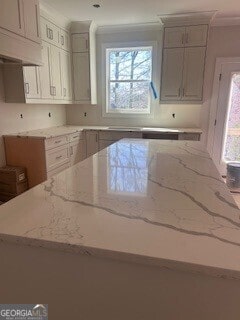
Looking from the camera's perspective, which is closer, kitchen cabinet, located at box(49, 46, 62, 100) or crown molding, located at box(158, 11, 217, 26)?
crown molding, located at box(158, 11, 217, 26)

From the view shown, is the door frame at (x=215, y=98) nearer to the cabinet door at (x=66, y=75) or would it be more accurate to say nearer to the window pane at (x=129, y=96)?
the window pane at (x=129, y=96)

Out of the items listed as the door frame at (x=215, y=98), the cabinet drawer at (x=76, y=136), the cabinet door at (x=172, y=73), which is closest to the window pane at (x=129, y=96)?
the cabinet door at (x=172, y=73)

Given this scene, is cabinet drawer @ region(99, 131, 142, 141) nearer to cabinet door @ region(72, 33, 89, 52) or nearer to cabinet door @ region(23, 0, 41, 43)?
cabinet door @ region(72, 33, 89, 52)

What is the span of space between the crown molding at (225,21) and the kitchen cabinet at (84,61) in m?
1.97

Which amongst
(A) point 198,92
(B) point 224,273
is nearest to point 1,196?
(B) point 224,273

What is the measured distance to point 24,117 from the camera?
335cm

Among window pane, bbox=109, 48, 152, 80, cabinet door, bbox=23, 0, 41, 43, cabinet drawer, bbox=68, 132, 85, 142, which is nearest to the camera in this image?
cabinet door, bbox=23, 0, 41, 43

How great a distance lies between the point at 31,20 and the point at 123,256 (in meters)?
2.81

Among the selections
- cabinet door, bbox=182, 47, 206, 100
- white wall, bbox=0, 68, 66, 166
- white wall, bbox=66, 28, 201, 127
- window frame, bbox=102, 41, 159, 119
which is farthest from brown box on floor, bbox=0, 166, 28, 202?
cabinet door, bbox=182, 47, 206, 100

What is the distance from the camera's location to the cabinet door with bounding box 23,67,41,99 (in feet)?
9.51

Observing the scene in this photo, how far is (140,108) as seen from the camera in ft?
14.2

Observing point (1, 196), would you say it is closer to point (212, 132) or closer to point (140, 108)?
point (140, 108)

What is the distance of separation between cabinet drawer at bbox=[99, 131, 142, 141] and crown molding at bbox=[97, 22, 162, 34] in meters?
1.80

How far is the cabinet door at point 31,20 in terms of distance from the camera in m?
2.47
